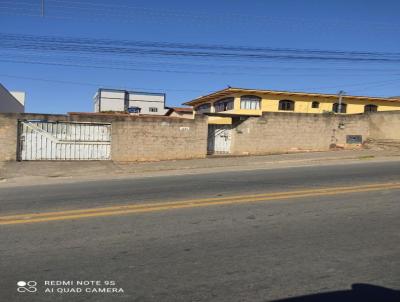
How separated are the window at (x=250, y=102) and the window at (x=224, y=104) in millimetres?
1175

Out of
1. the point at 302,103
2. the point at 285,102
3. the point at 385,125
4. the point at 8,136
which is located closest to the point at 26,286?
the point at 8,136

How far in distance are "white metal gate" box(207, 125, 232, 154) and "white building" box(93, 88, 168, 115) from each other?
2168 inches

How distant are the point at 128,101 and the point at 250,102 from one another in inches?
1617

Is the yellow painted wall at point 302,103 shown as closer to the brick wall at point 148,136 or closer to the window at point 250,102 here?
the window at point 250,102

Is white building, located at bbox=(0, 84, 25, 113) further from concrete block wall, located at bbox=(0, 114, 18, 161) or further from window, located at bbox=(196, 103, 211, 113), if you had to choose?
window, located at bbox=(196, 103, 211, 113)

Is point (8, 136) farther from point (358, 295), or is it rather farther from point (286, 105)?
point (286, 105)

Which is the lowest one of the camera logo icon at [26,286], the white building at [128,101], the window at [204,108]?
the camera logo icon at [26,286]

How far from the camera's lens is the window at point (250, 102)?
43312 millimetres

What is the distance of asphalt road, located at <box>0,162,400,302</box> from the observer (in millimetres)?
4266

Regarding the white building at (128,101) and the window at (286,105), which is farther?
the white building at (128,101)

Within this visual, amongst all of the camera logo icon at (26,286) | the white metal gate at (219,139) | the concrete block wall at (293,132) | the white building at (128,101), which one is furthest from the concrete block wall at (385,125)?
the white building at (128,101)

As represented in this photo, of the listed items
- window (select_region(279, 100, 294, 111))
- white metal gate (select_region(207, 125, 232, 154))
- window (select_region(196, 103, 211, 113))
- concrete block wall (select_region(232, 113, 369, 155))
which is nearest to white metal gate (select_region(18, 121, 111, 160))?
white metal gate (select_region(207, 125, 232, 154))

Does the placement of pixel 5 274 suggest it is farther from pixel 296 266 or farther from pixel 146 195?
pixel 146 195

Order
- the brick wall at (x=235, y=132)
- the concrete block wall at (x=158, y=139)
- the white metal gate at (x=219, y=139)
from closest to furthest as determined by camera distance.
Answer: the brick wall at (x=235, y=132), the concrete block wall at (x=158, y=139), the white metal gate at (x=219, y=139)
